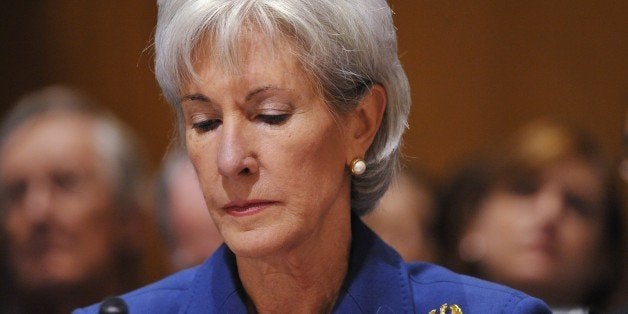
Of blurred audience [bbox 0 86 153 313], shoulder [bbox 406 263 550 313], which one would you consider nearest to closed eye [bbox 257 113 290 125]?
shoulder [bbox 406 263 550 313]

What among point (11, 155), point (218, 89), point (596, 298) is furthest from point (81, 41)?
point (218, 89)

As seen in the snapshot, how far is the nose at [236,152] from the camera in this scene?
219 cm

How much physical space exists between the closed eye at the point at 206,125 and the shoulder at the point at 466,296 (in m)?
0.59

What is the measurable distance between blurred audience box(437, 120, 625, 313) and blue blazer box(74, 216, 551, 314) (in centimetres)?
122

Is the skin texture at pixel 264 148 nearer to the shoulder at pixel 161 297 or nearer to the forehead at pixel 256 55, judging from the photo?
the forehead at pixel 256 55

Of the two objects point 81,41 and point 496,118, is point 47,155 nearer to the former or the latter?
point 81,41

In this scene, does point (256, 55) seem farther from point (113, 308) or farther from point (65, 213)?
point (65, 213)

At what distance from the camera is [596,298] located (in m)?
3.81

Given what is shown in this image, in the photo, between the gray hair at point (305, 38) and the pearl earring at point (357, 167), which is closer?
the gray hair at point (305, 38)

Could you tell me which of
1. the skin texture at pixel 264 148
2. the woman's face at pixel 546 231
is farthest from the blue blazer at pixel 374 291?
the woman's face at pixel 546 231

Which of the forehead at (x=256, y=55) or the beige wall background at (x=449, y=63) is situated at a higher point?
the forehead at (x=256, y=55)

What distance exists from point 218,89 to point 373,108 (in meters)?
0.37

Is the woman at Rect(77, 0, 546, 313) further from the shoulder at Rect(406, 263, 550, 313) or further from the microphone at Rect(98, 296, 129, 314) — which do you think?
the microphone at Rect(98, 296, 129, 314)

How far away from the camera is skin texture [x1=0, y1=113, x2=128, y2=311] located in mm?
3764
